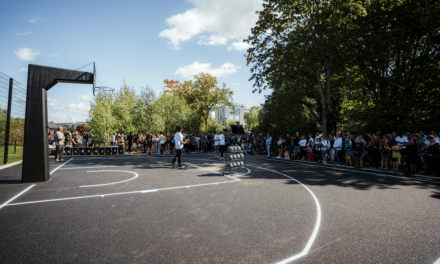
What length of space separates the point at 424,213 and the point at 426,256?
259 cm

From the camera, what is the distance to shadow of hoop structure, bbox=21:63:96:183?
349 inches

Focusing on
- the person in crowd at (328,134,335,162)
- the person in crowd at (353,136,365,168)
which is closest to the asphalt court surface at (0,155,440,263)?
the person in crowd at (353,136,365,168)

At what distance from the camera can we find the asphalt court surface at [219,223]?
3.63 meters

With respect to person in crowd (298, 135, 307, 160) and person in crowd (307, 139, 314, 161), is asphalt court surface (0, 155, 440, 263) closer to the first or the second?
person in crowd (307, 139, 314, 161)

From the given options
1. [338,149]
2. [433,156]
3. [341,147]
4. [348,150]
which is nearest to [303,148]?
[338,149]

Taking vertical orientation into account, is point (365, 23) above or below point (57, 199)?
above

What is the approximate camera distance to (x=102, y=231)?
14.6 feet

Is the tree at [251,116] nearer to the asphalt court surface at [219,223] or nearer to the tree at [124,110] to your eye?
the tree at [124,110]

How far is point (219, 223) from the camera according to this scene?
4875 millimetres

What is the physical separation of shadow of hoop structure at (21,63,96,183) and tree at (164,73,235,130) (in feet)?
109

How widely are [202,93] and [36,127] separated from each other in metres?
34.1

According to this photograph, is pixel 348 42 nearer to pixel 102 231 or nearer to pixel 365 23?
pixel 365 23

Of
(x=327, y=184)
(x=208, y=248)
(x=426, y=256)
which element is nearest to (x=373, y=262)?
(x=426, y=256)

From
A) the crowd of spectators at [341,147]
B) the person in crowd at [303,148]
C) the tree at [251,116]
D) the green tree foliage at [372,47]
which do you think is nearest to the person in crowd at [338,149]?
the crowd of spectators at [341,147]
